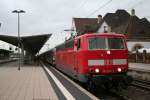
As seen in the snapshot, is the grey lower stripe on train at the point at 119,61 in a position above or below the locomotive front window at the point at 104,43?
below

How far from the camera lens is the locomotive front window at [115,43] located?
14.7 m

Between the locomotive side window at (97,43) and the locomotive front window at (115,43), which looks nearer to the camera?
Result: the locomotive side window at (97,43)

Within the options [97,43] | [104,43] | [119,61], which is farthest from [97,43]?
[119,61]

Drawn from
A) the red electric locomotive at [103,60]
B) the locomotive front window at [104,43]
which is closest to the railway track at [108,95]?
the red electric locomotive at [103,60]

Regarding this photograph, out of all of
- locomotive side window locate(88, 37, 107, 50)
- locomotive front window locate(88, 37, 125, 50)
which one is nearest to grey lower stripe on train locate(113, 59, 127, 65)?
locomotive front window locate(88, 37, 125, 50)

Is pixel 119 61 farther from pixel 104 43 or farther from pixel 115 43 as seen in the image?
pixel 104 43

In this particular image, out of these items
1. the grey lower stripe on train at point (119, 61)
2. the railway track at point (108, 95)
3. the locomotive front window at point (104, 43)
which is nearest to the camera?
the railway track at point (108, 95)

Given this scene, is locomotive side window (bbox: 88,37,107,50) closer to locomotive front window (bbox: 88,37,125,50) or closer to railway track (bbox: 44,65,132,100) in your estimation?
locomotive front window (bbox: 88,37,125,50)

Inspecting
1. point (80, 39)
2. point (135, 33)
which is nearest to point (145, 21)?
point (135, 33)

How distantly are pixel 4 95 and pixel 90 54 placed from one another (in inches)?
155

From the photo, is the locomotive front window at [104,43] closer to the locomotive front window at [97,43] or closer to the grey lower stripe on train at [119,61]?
the locomotive front window at [97,43]

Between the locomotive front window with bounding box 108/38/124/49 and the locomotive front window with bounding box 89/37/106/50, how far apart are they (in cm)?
27

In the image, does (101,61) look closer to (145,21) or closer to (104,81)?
(104,81)

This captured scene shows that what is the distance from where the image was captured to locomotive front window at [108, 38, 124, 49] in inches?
580
